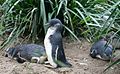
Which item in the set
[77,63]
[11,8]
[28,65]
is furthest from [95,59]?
[11,8]

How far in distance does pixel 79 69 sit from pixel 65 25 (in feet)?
4.03

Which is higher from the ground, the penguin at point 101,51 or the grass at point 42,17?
the grass at point 42,17

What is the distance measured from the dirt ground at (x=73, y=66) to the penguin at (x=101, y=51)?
62mm

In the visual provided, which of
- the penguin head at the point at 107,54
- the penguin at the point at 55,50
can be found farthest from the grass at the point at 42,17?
the penguin at the point at 55,50

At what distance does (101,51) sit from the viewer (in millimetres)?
4438

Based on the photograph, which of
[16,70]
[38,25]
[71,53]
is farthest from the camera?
[38,25]

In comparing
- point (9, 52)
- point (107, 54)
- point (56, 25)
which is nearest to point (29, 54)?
point (9, 52)

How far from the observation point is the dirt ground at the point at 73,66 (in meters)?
3.88

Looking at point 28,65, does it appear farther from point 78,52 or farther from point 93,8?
point 93,8

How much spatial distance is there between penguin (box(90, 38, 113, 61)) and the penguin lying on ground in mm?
698

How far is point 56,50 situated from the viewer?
392 centimetres

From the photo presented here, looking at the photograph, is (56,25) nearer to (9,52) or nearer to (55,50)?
(55,50)

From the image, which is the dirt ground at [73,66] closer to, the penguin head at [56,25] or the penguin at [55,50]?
the penguin at [55,50]

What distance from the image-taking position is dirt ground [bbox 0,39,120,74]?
3.88 meters
